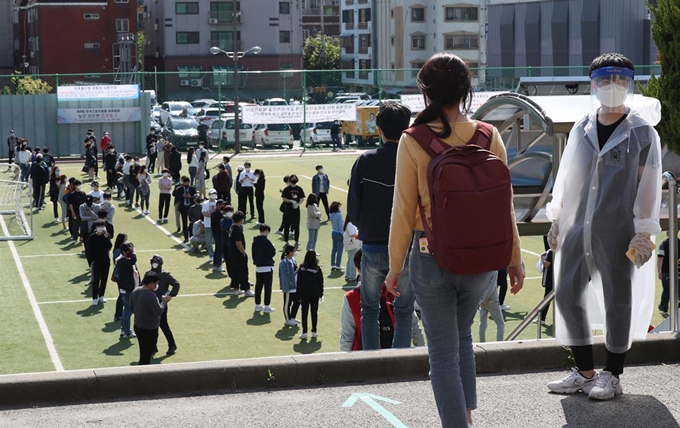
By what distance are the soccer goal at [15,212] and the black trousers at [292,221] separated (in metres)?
6.79

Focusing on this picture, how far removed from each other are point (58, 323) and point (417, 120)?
47.3 feet

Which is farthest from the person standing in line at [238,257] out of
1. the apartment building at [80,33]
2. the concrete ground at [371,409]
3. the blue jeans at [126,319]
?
the apartment building at [80,33]

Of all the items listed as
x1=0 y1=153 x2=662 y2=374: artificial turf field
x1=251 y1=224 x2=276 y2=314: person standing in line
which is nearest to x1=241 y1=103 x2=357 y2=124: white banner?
x1=0 y1=153 x2=662 y2=374: artificial turf field

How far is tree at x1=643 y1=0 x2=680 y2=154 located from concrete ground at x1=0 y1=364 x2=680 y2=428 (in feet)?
11.7

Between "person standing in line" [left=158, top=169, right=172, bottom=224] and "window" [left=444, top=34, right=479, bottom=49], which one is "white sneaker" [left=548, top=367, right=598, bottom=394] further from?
"window" [left=444, top=34, right=479, bottom=49]

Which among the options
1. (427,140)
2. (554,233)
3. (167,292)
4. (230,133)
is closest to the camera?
(427,140)

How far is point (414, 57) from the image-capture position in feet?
284

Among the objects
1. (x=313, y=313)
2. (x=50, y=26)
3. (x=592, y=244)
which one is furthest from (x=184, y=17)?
(x=592, y=244)

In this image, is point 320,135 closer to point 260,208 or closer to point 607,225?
point 260,208

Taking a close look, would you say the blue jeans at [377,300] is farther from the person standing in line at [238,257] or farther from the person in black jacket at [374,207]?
the person standing in line at [238,257]

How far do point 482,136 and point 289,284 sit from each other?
43.1 ft

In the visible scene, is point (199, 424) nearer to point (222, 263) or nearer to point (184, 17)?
point (222, 263)

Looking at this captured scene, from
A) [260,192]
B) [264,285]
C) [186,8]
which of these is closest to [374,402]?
[264,285]

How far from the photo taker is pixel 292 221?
25.4 metres
